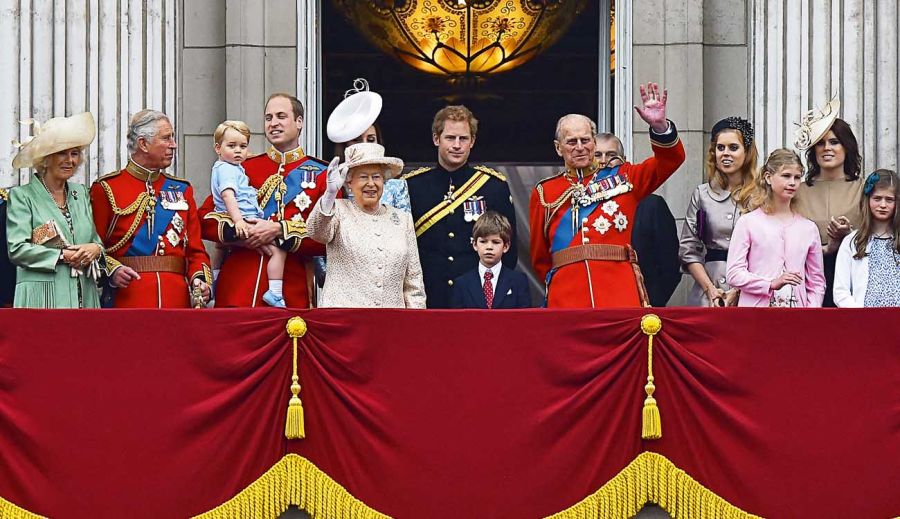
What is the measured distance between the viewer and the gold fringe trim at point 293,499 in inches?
394

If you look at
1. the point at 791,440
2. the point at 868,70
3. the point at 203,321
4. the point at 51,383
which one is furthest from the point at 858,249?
the point at 51,383

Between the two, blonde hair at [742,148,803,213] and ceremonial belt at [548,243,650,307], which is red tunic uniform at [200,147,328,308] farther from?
blonde hair at [742,148,803,213]

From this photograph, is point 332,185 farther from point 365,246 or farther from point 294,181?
point 294,181

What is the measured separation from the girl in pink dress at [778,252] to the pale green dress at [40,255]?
143 inches

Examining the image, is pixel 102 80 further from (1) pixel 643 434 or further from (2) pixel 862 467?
(2) pixel 862 467

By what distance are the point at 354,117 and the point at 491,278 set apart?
1210 millimetres

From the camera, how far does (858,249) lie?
440 inches

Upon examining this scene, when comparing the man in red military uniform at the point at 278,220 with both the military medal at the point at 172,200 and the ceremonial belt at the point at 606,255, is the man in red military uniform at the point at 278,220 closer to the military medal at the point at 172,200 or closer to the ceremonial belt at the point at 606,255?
the military medal at the point at 172,200

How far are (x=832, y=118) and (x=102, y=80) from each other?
16.0 feet

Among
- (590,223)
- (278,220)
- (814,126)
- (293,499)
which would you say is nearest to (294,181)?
(278,220)

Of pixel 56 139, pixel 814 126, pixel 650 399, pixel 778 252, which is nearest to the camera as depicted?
pixel 650 399

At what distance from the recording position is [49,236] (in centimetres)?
1087

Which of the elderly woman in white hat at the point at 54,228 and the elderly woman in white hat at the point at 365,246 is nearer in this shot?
the elderly woman in white hat at the point at 365,246

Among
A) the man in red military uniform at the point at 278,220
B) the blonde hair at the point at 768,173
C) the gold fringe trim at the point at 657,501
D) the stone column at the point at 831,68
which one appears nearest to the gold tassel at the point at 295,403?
the man in red military uniform at the point at 278,220
